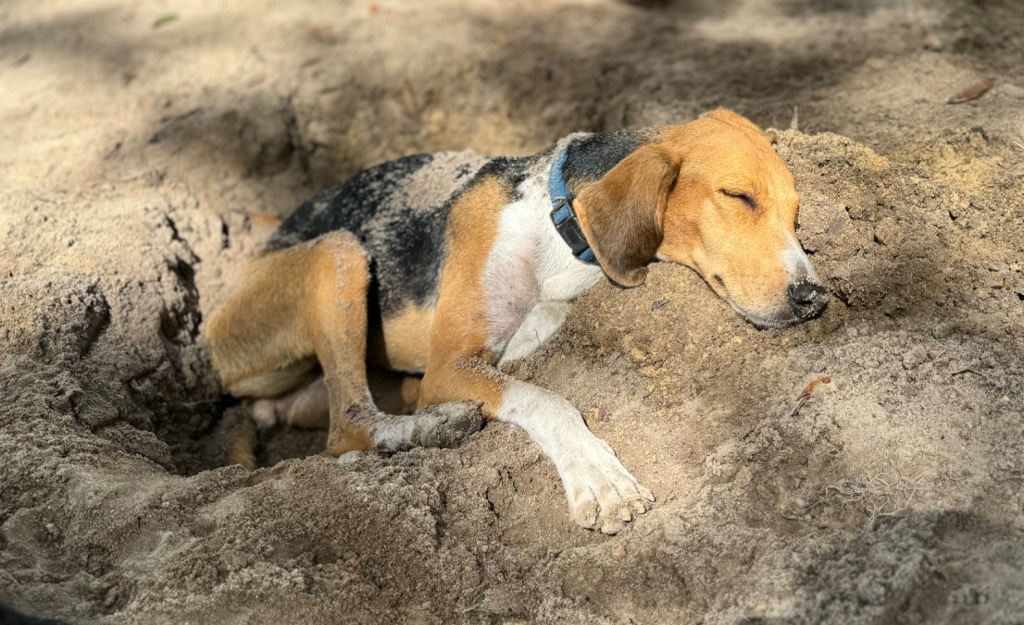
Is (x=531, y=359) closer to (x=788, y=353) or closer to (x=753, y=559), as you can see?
(x=788, y=353)

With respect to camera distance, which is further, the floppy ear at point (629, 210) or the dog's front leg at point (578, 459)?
the floppy ear at point (629, 210)

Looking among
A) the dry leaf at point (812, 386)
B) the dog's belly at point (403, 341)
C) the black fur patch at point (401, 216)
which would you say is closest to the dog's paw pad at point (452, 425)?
the dog's belly at point (403, 341)

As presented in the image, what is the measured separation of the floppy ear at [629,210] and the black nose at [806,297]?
65cm

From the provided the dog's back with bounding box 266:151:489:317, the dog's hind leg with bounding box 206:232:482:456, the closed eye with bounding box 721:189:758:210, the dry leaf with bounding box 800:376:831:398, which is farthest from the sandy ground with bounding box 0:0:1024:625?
the dog's back with bounding box 266:151:489:317

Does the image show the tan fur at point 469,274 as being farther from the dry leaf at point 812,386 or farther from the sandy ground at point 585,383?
the dry leaf at point 812,386

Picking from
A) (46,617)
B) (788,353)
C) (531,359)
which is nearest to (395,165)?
(531,359)

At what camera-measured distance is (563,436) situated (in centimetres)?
328

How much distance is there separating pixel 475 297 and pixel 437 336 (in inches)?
10.7

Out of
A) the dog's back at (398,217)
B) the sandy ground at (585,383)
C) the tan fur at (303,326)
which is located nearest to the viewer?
the sandy ground at (585,383)

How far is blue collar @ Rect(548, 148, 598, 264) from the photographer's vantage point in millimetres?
3807

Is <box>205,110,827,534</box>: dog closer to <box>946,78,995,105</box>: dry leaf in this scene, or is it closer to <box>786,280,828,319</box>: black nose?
<box>786,280,828,319</box>: black nose

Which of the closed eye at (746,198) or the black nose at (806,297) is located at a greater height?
the closed eye at (746,198)

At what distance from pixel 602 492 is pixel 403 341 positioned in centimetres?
169

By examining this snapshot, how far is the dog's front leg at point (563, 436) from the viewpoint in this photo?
9.92ft
